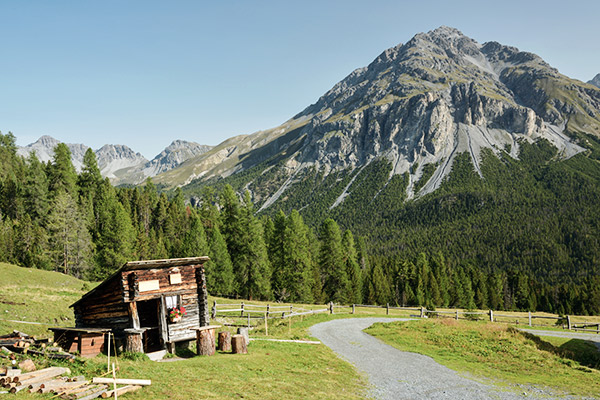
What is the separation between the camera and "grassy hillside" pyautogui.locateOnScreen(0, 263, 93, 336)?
853 inches

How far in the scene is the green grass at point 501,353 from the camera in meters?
17.3

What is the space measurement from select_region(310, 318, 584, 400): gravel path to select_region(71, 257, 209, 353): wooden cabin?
956cm

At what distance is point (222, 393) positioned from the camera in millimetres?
11711

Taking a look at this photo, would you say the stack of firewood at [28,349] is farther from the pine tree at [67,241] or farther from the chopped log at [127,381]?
the pine tree at [67,241]

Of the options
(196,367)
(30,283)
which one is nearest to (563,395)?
(196,367)

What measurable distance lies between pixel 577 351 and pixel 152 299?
29.3 metres

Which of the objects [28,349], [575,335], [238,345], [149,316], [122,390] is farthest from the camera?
[575,335]

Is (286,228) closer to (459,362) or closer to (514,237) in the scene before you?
(459,362)

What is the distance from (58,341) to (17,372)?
7278 mm

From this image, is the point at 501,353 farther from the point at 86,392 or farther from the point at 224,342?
the point at 86,392

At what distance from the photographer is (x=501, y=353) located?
72.7ft

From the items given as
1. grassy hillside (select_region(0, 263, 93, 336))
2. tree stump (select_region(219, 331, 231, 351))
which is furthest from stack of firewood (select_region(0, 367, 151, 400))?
grassy hillside (select_region(0, 263, 93, 336))

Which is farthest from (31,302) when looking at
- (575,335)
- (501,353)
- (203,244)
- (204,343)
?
(575,335)

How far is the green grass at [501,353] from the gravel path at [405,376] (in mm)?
1294
